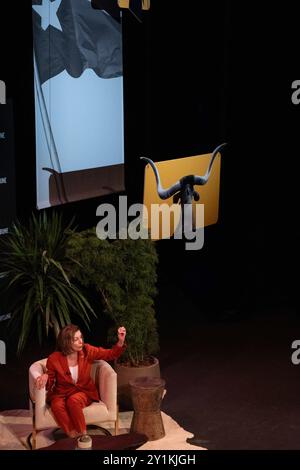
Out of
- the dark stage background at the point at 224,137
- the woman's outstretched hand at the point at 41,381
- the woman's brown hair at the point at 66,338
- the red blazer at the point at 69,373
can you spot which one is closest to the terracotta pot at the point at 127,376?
the red blazer at the point at 69,373

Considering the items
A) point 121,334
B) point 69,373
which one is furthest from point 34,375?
point 121,334

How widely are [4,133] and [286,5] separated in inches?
176

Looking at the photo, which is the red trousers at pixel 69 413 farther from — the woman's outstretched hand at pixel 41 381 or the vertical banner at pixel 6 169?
the vertical banner at pixel 6 169

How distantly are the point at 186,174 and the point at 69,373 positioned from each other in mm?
4314

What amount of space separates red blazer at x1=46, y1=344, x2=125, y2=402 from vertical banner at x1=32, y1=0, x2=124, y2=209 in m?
2.14

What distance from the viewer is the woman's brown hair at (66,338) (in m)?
6.27

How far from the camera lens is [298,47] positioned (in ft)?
34.6

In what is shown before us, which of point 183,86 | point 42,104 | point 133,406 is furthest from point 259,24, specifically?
point 133,406

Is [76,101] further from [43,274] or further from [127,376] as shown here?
[127,376]

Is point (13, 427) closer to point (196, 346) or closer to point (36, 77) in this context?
point (196, 346)

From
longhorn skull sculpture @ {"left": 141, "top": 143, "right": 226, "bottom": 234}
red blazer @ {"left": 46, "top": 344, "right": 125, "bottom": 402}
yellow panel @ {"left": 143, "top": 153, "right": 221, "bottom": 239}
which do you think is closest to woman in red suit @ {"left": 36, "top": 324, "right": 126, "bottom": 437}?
red blazer @ {"left": 46, "top": 344, "right": 125, "bottom": 402}

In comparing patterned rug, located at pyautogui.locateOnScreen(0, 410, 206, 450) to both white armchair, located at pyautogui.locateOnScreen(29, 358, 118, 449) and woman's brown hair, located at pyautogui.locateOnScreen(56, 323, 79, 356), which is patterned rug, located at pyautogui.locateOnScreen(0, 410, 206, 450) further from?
woman's brown hair, located at pyautogui.locateOnScreen(56, 323, 79, 356)

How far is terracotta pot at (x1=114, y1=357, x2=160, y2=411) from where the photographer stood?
7.00 metres

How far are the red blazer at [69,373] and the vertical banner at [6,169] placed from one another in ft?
5.68
